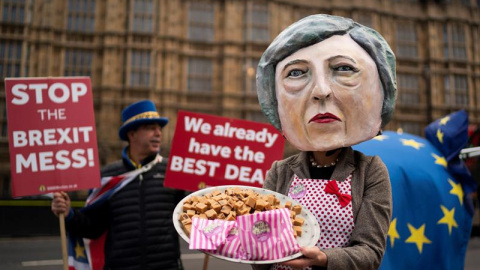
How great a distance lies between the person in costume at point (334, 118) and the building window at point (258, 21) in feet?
56.1

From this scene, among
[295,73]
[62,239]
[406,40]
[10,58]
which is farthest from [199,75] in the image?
[295,73]

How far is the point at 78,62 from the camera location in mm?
17234

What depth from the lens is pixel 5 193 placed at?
1588 cm

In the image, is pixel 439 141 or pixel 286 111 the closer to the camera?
pixel 286 111

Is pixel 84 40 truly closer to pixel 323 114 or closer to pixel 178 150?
Result: pixel 178 150

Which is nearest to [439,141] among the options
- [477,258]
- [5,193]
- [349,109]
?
[349,109]

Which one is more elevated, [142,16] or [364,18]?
[364,18]

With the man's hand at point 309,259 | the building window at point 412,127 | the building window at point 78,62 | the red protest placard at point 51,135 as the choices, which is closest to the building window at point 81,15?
the building window at point 78,62

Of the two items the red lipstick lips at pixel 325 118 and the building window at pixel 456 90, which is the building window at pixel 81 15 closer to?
the building window at pixel 456 90

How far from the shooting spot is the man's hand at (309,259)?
1.19 metres

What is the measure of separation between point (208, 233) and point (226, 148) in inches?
100

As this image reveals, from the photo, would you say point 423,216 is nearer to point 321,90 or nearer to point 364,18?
point 321,90

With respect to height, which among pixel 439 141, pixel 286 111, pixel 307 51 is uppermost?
pixel 307 51

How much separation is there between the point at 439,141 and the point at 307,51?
5.25 ft
